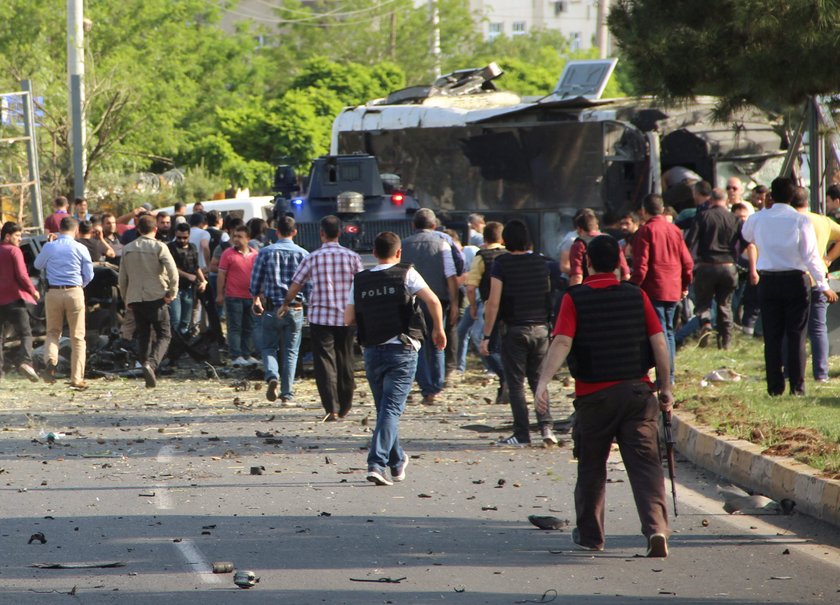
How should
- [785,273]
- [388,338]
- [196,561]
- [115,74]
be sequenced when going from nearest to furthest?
[196,561]
[388,338]
[785,273]
[115,74]

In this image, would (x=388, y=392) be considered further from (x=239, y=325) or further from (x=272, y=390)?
(x=239, y=325)

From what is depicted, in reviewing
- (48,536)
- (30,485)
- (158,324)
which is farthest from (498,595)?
(158,324)

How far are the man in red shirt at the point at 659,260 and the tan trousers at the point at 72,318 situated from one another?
6.62 metres

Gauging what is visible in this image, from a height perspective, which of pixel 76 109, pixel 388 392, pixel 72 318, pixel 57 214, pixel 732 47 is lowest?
pixel 72 318

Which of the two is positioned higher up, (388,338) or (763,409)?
(388,338)

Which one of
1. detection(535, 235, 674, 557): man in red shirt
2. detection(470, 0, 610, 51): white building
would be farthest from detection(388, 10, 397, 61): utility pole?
detection(535, 235, 674, 557): man in red shirt

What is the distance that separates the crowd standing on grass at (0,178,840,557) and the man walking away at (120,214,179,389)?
0.06 feet

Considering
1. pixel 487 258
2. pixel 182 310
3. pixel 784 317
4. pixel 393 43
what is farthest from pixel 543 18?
pixel 784 317

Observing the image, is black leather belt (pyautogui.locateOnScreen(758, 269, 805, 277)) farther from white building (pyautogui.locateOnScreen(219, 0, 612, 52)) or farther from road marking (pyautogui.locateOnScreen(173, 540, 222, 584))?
A: white building (pyautogui.locateOnScreen(219, 0, 612, 52))

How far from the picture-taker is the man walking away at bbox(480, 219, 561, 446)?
1075 cm

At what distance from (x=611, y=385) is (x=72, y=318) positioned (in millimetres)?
9899

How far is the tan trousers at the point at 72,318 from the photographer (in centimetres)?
1540

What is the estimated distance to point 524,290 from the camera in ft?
35.4

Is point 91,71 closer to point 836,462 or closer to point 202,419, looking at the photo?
point 202,419
